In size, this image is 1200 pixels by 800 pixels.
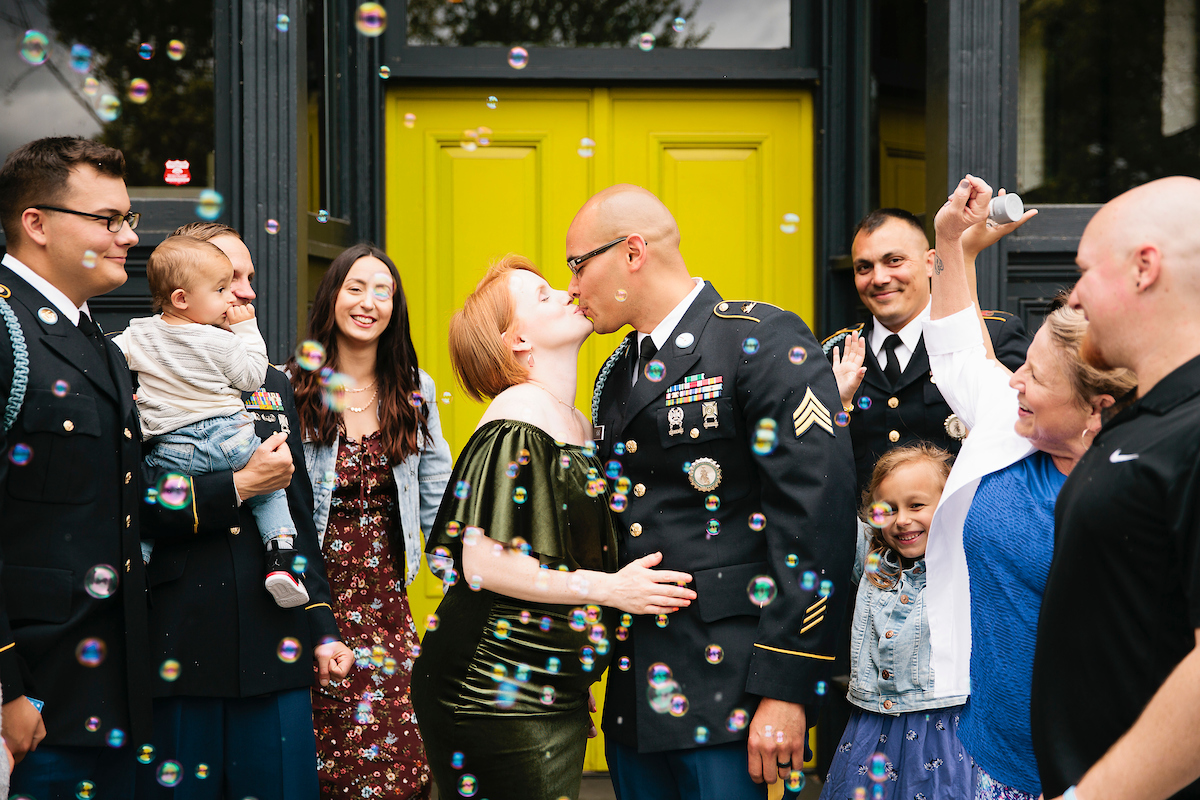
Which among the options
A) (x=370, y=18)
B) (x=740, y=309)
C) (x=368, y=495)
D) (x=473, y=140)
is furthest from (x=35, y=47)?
(x=740, y=309)

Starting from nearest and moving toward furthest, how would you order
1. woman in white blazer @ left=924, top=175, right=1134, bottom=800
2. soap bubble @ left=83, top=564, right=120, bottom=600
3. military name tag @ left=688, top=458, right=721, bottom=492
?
woman in white blazer @ left=924, top=175, right=1134, bottom=800, military name tag @ left=688, top=458, right=721, bottom=492, soap bubble @ left=83, top=564, right=120, bottom=600

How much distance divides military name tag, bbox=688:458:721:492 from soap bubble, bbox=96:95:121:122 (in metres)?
3.15

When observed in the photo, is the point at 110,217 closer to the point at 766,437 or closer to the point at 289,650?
the point at 289,650

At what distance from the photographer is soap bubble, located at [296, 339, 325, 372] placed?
316 cm

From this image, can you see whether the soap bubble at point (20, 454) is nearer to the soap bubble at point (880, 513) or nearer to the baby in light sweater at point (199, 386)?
the baby in light sweater at point (199, 386)

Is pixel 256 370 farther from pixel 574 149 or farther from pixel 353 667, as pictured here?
pixel 574 149

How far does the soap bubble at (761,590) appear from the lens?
2.07 m

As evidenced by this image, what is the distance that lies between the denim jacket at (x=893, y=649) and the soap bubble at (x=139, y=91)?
339cm

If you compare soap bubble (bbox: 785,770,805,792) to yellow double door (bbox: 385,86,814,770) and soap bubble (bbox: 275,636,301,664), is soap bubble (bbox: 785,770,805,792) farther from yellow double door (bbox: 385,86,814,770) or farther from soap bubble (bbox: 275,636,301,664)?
yellow double door (bbox: 385,86,814,770)

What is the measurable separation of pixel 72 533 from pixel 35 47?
254 centimetres

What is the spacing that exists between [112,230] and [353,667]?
153 centimetres

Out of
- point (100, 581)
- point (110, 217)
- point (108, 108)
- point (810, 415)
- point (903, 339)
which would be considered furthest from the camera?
point (108, 108)

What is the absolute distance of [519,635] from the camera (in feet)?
7.18

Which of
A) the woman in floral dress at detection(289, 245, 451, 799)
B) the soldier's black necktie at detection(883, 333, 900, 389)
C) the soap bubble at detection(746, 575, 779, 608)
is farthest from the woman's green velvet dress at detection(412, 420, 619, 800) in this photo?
the soldier's black necktie at detection(883, 333, 900, 389)
